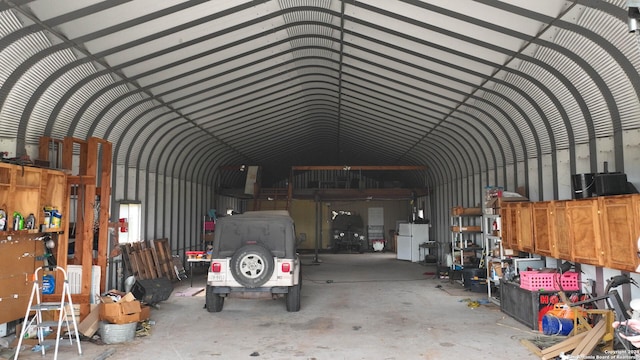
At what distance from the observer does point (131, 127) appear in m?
9.86

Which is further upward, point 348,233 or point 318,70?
point 318,70

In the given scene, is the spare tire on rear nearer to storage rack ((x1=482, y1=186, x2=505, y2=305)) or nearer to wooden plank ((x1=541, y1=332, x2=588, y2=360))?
wooden plank ((x1=541, y1=332, x2=588, y2=360))

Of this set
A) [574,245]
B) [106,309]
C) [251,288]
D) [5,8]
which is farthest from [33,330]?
[574,245]

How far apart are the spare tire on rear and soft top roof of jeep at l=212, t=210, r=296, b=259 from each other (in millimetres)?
514

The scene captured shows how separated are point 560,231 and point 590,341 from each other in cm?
202

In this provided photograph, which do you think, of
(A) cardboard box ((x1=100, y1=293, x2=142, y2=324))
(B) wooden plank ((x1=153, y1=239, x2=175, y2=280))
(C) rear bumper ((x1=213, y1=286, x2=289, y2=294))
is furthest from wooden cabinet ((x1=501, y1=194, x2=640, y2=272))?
Result: (B) wooden plank ((x1=153, y1=239, x2=175, y2=280))

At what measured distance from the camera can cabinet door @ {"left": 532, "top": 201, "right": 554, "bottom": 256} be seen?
23.7 feet

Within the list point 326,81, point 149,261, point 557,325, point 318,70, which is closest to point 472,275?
point 557,325

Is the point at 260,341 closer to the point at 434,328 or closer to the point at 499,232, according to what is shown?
the point at 434,328

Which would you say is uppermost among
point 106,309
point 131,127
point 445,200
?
point 131,127

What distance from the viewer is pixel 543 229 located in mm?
7441

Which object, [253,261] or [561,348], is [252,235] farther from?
[561,348]

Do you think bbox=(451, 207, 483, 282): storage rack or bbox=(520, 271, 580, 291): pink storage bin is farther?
bbox=(451, 207, 483, 282): storage rack

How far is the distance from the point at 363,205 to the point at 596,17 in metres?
21.4
